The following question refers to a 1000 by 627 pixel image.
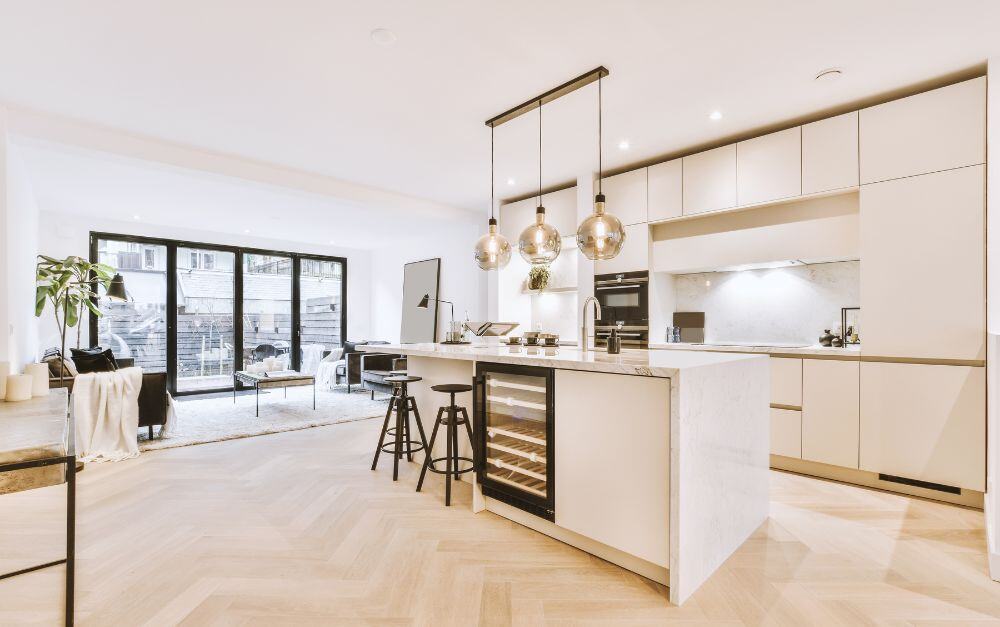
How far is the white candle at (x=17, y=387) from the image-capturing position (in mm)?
2215

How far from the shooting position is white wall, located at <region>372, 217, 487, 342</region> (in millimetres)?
7105

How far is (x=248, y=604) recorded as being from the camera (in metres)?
1.94

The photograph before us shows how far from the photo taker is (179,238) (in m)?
7.30

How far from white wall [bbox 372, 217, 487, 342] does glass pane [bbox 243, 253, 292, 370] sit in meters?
1.33

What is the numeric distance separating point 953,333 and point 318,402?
634 cm

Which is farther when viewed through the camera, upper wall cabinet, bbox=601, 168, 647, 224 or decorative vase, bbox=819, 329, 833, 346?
upper wall cabinet, bbox=601, 168, 647, 224

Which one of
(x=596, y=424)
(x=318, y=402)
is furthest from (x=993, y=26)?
(x=318, y=402)

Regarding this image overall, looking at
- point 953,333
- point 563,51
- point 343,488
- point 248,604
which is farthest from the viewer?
point 343,488

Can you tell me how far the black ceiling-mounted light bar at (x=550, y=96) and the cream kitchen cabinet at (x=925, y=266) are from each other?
79.5 inches

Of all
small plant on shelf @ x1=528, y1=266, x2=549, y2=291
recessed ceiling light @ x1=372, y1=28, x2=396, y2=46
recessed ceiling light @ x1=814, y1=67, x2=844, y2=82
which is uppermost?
recessed ceiling light @ x1=372, y1=28, x2=396, y2=46

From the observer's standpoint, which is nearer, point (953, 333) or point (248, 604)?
point (248, 604)

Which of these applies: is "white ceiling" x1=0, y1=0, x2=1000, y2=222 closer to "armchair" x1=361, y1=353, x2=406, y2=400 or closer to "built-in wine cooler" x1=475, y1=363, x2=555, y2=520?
"built-in wine cooler" x1=475, y1=363, x2=555, y2=520

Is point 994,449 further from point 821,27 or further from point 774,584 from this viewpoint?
point 821,27

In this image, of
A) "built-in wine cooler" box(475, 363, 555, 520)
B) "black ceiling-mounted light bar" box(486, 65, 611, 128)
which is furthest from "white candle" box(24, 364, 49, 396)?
"black ceiling-mounted light bar" box(486, 65, 611, 128)
